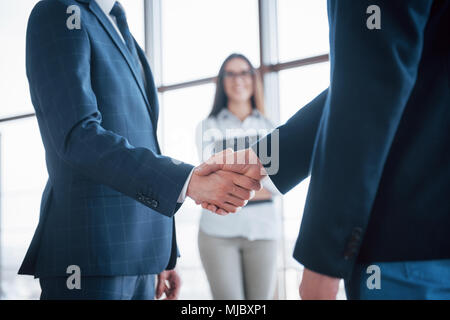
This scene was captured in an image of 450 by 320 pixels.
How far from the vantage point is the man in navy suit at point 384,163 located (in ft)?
1.76

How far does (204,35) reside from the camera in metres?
3.06

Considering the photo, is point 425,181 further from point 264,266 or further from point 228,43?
point 228,43

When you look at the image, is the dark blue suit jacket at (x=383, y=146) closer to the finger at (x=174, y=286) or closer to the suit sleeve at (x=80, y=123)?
the suit sleeve at (x=80, y=123)

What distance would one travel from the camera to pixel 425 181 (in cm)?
57

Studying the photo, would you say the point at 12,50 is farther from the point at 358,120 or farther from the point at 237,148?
the point at 358,120

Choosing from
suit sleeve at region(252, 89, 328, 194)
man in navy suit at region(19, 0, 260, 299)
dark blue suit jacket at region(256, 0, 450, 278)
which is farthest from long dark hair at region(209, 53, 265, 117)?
dark blue suit jacket at region(256, 0, 450, 278)

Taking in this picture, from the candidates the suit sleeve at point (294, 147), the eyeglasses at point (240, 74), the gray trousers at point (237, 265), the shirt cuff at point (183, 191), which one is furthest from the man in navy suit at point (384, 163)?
the eyeglasses at point (240, 74)

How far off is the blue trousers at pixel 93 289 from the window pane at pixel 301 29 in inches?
86.1

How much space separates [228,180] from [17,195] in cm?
130

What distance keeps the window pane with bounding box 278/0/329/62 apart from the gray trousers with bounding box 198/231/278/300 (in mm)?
1438

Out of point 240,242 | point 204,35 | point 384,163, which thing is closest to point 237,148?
point 240,242

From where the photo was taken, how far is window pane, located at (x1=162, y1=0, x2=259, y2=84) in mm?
2984

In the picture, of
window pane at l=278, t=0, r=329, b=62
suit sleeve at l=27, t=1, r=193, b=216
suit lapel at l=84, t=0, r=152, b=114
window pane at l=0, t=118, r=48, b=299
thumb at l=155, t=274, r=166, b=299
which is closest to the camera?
suit sleeve at l=27, t=1, r=193, b=216

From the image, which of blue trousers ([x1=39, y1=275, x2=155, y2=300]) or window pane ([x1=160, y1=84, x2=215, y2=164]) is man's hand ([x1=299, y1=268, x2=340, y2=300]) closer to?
blue trousers ([x1=39, y1=275, x2=155, y2=300])
